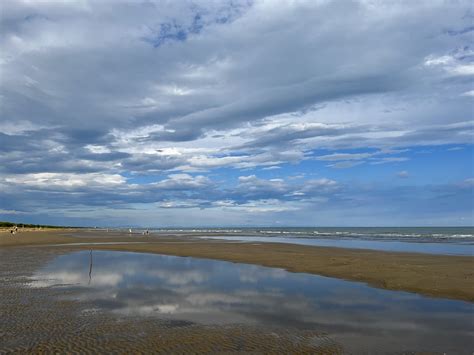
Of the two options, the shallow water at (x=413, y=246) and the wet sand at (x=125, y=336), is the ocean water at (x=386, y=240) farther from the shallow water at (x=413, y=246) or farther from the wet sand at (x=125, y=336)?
the wet sand at (x=125, y=336)

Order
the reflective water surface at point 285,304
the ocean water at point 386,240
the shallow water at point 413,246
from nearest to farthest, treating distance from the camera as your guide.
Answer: the reflective water surface at point 285,304 → the shallow water at point 413,246 → the ocean water at point 386,240

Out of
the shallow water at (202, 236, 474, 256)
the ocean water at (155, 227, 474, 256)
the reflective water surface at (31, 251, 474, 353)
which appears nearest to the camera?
the reflective water surface at (31, 251, 474, 353)

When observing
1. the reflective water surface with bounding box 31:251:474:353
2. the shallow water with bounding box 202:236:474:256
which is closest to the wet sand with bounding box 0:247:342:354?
the reflective water surface with bounding box 31:251:474:353

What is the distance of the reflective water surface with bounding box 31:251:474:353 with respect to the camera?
34.2 feet

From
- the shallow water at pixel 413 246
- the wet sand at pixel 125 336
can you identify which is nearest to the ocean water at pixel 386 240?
the shallow water at pixel 413 246

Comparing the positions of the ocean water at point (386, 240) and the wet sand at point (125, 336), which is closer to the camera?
the wet sand at point (125, 336)

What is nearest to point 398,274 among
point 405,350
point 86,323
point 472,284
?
point 472,284

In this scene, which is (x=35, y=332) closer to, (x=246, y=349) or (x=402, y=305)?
(x=246, y=349)

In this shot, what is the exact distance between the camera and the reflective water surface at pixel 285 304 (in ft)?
34.2

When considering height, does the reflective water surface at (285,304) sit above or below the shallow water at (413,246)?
below

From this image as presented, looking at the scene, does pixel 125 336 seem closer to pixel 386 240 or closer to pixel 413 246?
pixel 413 246

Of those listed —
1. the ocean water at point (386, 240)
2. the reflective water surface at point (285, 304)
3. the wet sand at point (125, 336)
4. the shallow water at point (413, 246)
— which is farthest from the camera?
the ocean water at point (386, 240)

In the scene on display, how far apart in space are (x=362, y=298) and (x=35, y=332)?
11.8 meters

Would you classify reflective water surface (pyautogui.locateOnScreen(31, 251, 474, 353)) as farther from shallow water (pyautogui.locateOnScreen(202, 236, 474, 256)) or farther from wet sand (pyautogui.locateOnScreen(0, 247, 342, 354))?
shallow water (pyautogui.locateOnScreen(202, 236, 474, 256))
